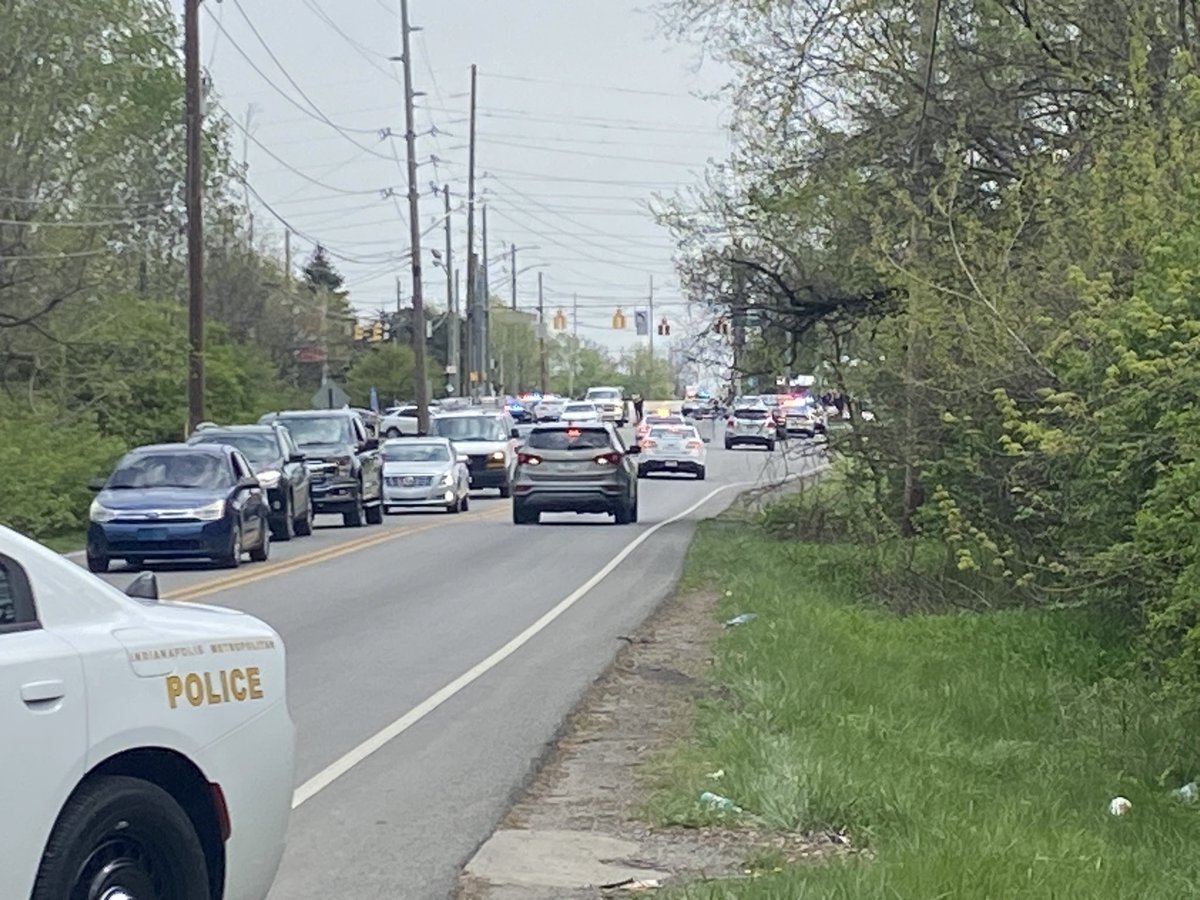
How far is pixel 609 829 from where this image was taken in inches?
372

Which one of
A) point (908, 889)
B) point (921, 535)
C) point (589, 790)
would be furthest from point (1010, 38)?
point (908, 889)

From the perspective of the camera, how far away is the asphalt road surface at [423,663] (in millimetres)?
9195

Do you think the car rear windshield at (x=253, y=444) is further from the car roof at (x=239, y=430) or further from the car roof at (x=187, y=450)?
the car roof at (x=187, y=450)

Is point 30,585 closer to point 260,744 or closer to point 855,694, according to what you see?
point 260,744

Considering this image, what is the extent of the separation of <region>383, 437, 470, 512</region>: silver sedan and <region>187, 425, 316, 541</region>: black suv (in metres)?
8.49

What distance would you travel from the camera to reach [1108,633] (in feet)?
56.1

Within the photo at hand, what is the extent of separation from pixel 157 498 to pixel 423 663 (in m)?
10.1

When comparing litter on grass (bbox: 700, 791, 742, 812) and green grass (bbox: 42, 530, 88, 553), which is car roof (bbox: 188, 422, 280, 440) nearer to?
green grass (bbox: 42, 530, 88, 553)

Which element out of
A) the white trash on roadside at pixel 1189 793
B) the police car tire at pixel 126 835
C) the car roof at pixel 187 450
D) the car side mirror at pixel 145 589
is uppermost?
the car side mirror at pixel 145 589

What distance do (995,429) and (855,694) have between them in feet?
19.1

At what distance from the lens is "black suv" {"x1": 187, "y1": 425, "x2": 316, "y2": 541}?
31.0m

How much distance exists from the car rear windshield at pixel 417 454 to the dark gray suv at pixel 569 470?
7.76m

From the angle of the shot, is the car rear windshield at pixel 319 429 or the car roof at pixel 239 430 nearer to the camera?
the car roof at pixel 239 430

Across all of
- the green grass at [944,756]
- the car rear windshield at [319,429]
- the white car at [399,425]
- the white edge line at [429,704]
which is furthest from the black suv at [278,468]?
the white car at [399,425]
